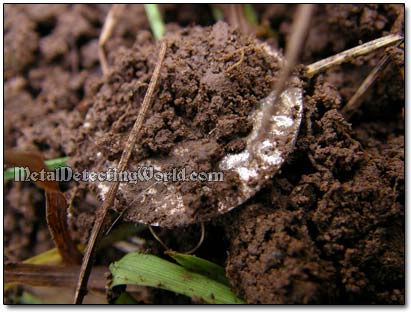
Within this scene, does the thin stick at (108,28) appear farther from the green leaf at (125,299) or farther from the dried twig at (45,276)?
the green leaf at (125,299)

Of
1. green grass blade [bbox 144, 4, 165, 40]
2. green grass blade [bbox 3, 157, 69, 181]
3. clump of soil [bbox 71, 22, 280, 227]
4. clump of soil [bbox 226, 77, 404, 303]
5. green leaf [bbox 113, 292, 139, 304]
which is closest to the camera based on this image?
clump of soil [bbox 226, 77, 404, 303]

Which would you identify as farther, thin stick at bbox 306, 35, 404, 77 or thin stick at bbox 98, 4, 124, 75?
thin stick at bbox 98, 4, 124, 75

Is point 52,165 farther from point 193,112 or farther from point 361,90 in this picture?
point 361,90

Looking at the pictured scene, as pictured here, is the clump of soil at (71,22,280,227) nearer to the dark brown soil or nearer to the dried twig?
the dark brown soil

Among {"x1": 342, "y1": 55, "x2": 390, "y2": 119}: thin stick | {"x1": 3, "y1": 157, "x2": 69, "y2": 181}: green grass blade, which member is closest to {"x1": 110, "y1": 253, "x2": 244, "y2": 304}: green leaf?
{"x1": 3, "y1": 157, "x2": 69, "y2": 181}: green grass blade

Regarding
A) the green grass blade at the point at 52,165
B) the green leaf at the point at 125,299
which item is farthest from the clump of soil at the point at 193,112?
the green leaf at the point at 125,299

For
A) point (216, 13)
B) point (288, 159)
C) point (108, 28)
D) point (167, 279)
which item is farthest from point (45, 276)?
point (216, 13)

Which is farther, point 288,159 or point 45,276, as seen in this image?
point 45,276

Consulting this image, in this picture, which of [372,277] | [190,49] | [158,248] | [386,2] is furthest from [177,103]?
[386,2]

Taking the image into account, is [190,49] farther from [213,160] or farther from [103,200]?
[103,200]
